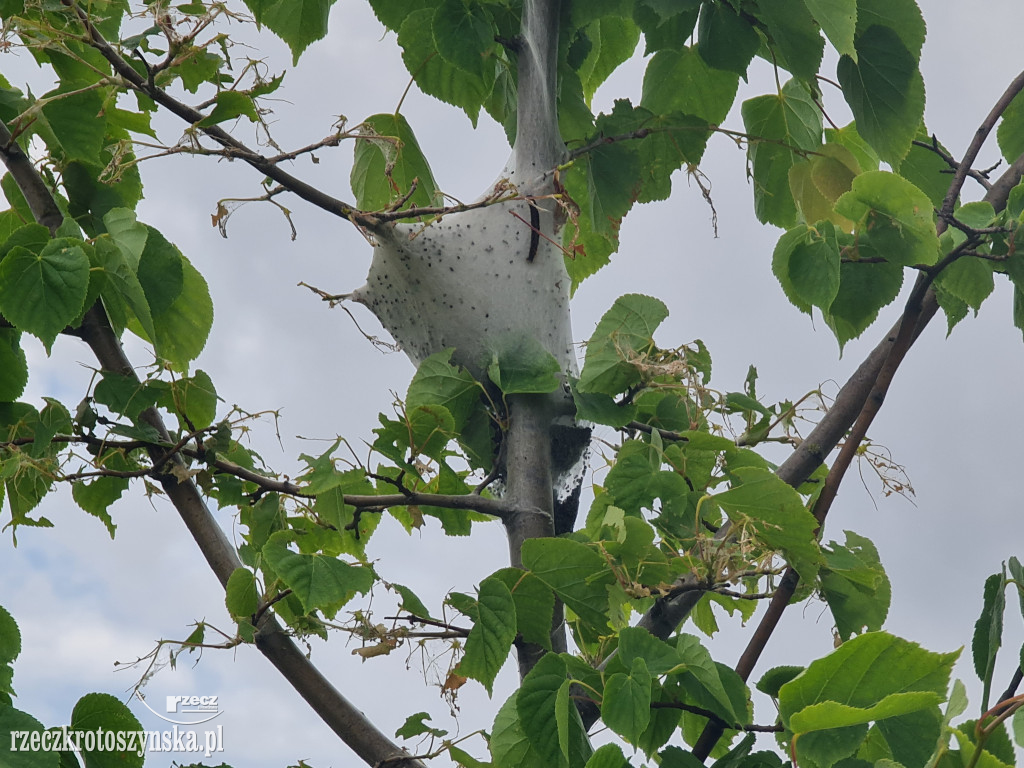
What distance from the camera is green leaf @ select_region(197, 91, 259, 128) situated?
2.75 feet

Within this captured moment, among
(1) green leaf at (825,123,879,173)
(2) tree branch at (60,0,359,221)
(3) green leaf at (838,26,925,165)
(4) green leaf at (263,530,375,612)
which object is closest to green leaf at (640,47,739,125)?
(1) green leaf at (825,123,879,173)

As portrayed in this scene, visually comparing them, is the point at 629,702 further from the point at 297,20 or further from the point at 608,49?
the point at 608,49

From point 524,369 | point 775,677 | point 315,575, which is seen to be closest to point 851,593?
point 775,677

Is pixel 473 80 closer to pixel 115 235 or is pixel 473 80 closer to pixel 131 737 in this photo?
pixel 115 235

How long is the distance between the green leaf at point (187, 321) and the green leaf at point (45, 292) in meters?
0.17

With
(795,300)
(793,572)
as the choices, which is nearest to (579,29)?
(795,300)

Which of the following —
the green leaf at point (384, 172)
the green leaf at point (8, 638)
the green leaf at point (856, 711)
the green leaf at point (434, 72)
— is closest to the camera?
the green leaf at point (856, 711)

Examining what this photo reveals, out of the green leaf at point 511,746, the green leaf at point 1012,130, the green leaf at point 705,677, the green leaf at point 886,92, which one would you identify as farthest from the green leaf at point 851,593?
the green leaf at point 1012,130

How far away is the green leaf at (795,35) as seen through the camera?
88cm

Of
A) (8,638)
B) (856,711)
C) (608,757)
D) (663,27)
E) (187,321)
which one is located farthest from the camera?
(663,27)

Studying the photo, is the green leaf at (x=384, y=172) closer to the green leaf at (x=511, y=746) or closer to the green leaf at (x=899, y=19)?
the green leaf at (x=899, y=19)

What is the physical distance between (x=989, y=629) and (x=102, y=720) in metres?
0.71

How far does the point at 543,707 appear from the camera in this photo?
0.72 m

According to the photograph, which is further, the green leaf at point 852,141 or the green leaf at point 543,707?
the green leaf at point 852,141
